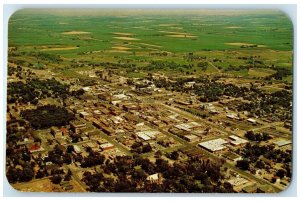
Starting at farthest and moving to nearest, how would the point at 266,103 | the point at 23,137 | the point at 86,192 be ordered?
the point at 266,103, the point at 23,137, the point at 86,192

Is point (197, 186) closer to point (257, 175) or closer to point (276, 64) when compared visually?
point (257, 175)

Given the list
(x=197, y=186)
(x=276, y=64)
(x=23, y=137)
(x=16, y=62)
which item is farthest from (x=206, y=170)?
(x=16, y=62)

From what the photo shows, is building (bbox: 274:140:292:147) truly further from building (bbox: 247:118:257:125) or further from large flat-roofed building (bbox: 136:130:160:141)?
large flat-roofed building (bbox: 136:130:160:141)

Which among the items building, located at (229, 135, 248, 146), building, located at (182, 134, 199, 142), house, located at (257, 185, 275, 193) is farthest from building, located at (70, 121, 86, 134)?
house, located at (257, 185, 275, 193)

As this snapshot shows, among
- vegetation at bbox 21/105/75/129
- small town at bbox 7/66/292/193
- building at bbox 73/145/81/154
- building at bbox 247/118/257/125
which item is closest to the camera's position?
small town at bbox 7/66/292/193

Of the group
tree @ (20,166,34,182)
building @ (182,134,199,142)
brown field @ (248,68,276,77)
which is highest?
brown field @ (248,68,276,77)

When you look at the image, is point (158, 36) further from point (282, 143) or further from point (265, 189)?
point (265, 189)
